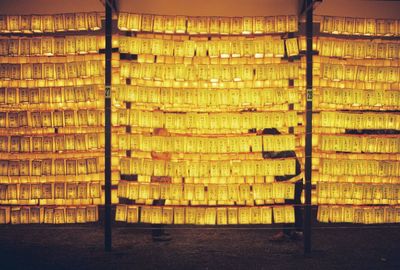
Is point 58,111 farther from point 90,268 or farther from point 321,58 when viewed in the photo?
point 321,58

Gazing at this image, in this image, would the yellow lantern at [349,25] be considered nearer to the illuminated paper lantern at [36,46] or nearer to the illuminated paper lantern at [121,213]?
the illuminated paper lantern at [121,213]

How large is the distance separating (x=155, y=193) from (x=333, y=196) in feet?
10.8

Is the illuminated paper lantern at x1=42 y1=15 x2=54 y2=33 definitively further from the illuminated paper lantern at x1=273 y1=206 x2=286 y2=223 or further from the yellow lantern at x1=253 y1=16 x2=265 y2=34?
the illuminated paper lantern at x1=273 y1=206 x2=286 y2=223

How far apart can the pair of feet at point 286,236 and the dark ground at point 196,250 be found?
0.17 meters

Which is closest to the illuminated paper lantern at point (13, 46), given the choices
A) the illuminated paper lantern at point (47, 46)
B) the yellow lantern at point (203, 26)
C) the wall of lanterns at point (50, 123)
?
the wall of lanterns at point (50, 123)

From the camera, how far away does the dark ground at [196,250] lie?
7.14 meters

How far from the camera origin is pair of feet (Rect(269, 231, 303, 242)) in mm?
8469

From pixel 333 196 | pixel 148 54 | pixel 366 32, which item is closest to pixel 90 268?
pixel 148 54

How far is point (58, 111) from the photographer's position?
7.89 m

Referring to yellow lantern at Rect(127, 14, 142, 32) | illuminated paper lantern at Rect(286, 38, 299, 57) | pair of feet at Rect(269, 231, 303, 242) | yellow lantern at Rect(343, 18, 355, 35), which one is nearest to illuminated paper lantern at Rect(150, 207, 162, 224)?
pair of feet at Rect(269, 231, 303, 242)

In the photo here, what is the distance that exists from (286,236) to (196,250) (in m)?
1.93

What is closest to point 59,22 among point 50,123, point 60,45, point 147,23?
point 60,45

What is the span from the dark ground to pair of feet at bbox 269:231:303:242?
17cm

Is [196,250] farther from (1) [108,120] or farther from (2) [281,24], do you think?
(2) [281,24]
